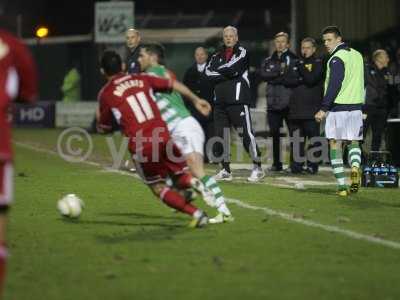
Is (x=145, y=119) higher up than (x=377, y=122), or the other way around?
(x=145, y=119)

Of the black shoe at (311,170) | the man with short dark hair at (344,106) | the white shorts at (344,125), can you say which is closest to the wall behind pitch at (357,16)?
the black shoe at (311,170)

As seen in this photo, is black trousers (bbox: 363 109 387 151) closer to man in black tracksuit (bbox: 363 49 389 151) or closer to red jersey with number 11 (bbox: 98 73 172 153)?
man in black tracksuit (bbox: 363 49 389 151)

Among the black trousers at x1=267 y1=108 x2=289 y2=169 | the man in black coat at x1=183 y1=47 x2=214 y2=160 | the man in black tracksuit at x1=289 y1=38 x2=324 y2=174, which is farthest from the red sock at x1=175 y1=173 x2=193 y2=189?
the man in black coat at x1=183 y1=47 x2=214 y2=160

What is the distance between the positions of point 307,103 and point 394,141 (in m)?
2.07

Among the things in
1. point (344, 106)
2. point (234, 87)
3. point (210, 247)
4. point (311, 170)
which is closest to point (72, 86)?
point (311, 170)

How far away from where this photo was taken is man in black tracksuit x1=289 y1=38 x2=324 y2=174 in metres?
17.0

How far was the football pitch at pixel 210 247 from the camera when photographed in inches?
302

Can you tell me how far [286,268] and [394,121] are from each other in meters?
10.3

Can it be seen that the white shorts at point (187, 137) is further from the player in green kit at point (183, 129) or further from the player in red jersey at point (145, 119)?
the player in red jersey at point (145, 119)

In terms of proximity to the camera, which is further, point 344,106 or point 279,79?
point 279,79

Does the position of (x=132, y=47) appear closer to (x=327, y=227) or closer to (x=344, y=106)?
(x=344, y=106)

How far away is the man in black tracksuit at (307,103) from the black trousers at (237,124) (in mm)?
1226

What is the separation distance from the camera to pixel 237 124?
1638 cm

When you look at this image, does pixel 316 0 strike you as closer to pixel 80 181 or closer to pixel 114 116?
pixel 80 181
